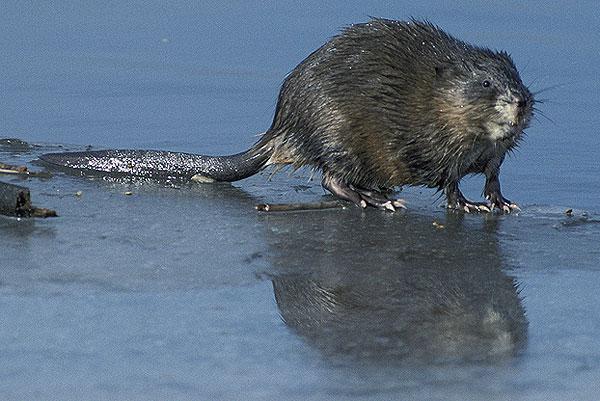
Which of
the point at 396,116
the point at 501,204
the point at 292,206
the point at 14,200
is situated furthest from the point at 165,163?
the point at 501,204

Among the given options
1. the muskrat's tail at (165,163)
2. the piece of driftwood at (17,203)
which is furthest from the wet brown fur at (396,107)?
the piece of driftwood at (17,203)

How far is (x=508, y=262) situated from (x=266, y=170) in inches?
83.2

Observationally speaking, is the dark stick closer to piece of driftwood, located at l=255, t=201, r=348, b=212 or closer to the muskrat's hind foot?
piece of driftwood, located at l=255, t=201, r=348, b=212

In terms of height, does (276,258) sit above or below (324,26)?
below

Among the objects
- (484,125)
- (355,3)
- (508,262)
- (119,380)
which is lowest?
(119,380)

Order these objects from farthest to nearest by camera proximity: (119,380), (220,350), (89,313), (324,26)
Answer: (324,26), (89,313), (220,350), (119,380)

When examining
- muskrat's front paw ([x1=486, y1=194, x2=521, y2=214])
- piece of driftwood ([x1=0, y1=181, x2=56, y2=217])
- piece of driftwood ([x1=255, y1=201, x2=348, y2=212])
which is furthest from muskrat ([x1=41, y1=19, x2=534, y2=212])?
piece of driftwood ([x1=0, y1=181, x2=56, y2=217])

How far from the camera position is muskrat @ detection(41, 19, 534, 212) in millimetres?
6027

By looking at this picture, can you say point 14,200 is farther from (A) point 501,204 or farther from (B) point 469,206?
(A) point 501,204

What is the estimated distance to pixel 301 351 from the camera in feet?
12.8

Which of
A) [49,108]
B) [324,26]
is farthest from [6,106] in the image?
[324,26]

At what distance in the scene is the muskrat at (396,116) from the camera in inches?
237

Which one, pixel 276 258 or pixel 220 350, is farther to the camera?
pixel 276 258

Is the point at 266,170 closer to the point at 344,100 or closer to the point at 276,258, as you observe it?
the point at 344,100
